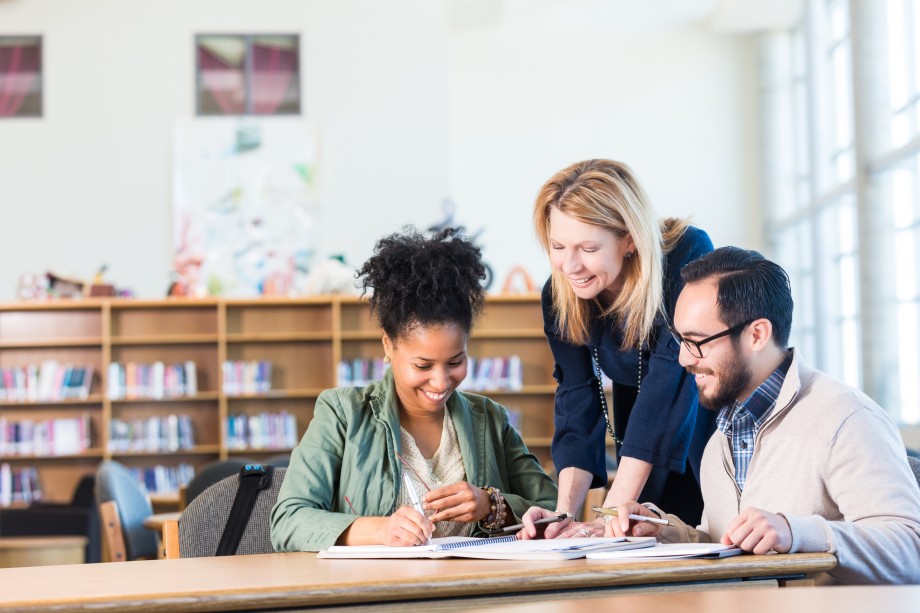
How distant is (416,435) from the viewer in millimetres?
2281

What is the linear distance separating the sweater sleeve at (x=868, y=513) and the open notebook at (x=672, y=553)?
10 cm

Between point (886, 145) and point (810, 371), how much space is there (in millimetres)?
5933

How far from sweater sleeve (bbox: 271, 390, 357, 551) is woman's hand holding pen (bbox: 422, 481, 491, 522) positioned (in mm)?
146

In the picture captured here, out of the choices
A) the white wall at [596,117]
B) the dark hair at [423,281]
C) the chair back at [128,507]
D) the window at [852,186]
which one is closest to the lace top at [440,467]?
the dark hair at [423,281]

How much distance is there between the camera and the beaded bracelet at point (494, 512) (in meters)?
2.05

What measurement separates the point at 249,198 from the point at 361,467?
23.9 feet

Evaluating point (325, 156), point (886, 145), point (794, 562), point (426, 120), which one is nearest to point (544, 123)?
point (426, 120)

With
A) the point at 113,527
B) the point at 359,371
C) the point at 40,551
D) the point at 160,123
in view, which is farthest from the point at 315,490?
the point at 160,123

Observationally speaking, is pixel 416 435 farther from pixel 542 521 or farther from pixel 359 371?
pixel 359 371

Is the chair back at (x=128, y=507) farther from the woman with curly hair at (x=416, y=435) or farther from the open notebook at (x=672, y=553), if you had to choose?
the open notebook at (x=672, y=553)

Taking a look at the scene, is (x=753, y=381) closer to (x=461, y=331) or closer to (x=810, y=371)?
(x=810, y=371)

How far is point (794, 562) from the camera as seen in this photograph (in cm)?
155

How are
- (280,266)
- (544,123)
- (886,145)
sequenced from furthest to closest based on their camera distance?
(544,123) → (280,266) → (886,145)

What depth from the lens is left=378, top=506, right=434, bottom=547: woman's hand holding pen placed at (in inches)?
71.6
